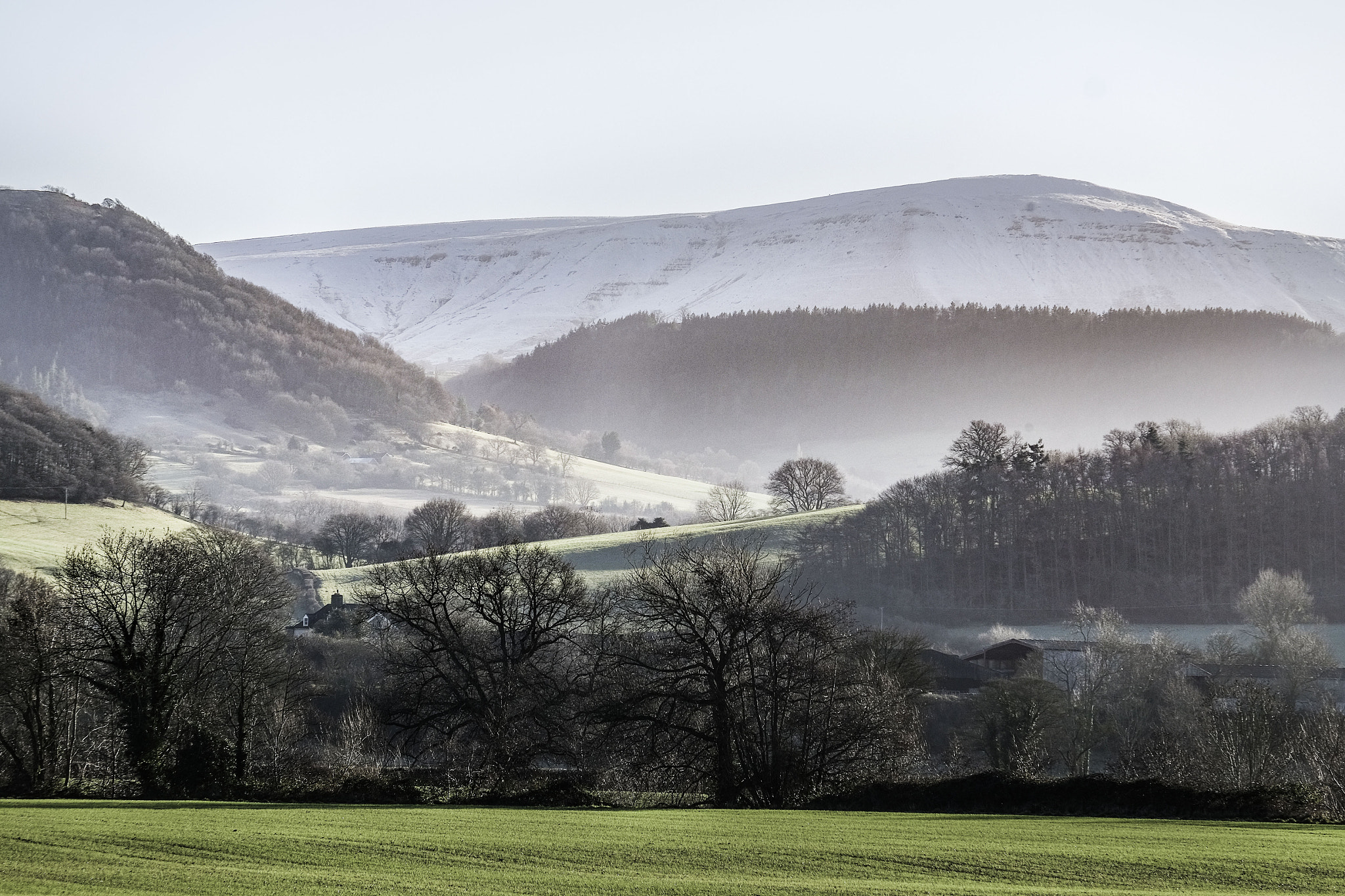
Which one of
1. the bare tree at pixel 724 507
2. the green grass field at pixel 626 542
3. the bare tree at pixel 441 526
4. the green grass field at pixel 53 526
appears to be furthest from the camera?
the bare tree at pixel 724 507

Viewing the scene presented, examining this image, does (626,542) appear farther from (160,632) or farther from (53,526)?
(160,632)

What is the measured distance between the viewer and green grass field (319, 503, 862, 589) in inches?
3890

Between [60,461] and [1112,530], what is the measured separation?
371ft

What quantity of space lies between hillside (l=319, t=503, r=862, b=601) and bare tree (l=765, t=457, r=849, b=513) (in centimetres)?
3188

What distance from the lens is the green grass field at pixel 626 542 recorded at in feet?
324

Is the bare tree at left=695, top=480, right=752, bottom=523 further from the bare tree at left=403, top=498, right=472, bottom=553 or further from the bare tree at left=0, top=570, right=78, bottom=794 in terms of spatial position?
the bare tree at left=0, top=570, right=78, bottom=794

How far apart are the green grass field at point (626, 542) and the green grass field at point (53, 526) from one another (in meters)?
20.1

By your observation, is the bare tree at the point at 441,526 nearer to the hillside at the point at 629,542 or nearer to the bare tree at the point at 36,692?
the hillside at the point at 629,542

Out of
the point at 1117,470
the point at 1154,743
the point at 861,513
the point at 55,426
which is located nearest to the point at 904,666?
the point at 1154,743

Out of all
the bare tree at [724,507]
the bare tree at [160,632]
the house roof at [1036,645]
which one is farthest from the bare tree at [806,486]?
the bare tree at [160,632]

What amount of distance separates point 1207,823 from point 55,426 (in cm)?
15519

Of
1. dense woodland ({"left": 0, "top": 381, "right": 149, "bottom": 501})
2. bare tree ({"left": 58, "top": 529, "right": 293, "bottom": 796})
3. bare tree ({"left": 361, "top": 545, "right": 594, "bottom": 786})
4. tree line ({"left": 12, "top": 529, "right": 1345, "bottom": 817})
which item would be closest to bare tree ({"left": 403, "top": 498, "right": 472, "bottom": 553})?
dense woodland ({"left": 0, "top": 381, "right": 149, "bottom": 501})

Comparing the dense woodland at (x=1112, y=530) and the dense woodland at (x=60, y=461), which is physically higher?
the dense woodland at (x=60, y=461)

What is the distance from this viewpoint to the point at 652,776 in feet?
137
